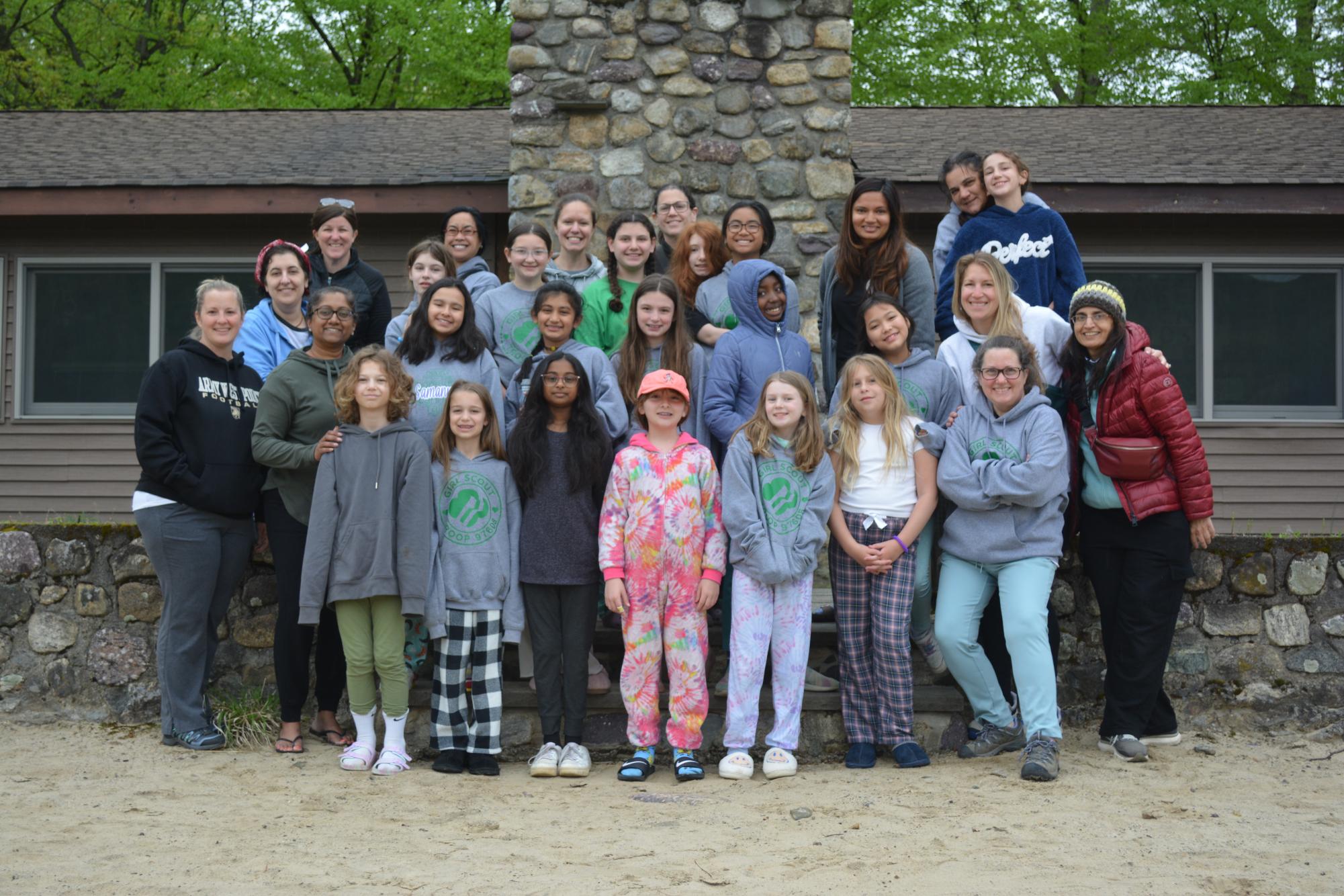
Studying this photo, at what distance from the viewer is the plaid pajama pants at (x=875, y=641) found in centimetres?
448

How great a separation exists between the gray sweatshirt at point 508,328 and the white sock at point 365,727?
1.51 metres

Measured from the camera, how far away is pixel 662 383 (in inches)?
175

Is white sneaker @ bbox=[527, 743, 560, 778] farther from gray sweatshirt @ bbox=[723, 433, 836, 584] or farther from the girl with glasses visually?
the girl with glasses

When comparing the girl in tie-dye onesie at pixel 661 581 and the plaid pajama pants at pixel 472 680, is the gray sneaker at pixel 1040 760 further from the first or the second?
the plaid pajama pants at pixel 472 680

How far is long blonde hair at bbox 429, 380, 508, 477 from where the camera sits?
4.57 metres

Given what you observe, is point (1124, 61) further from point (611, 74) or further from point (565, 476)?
point (565, 476)

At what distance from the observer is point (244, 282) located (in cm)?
897

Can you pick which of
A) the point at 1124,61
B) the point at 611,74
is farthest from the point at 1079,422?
the point at 1124,61

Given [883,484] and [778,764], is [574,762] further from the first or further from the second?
[883,484]

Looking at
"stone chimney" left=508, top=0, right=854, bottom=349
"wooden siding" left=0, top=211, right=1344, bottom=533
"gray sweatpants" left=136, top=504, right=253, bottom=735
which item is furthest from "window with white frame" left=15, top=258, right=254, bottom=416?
"gray sweatpants" left=136, top=504, right=253, bottom=735

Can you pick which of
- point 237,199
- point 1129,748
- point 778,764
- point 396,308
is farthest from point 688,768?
point 237,199

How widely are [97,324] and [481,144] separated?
3251mm

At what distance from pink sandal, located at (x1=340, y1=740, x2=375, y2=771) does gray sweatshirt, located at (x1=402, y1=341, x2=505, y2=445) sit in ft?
3.96

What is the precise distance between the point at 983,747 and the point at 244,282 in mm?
6728
